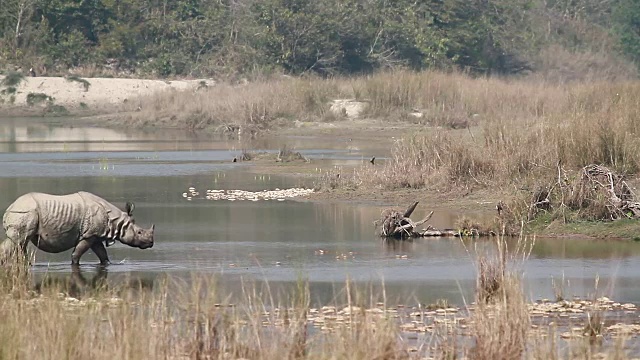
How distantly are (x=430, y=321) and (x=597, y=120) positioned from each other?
539 inches

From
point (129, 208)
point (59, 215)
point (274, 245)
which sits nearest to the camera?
point (59, 215)

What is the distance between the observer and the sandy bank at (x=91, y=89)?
6562 cm

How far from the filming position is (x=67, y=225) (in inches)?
707

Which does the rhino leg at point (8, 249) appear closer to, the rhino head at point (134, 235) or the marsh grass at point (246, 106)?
the rhino head at point (134, 235)

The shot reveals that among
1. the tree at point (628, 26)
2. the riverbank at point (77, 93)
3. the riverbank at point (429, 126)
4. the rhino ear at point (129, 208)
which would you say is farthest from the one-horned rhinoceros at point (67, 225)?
the tree at point (628, 26)

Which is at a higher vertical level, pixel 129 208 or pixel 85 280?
pixel 129 208

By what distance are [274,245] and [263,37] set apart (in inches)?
2055

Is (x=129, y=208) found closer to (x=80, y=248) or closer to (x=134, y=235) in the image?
(x=134, y=235)

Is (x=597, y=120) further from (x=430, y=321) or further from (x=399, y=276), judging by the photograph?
(x=430, y=321)

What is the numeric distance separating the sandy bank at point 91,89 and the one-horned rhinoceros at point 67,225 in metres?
47.0

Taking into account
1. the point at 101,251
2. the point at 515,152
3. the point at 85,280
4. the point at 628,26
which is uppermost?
the point at 628,26

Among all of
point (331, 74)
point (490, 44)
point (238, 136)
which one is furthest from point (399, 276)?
point (490, 44)


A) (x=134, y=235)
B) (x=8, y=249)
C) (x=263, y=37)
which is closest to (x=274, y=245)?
(x=134, y=235)

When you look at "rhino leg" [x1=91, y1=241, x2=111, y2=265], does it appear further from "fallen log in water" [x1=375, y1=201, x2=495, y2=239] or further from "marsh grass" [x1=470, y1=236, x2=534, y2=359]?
"marsh grass" [x1=470, y1=236, x2=534, y2=359]
